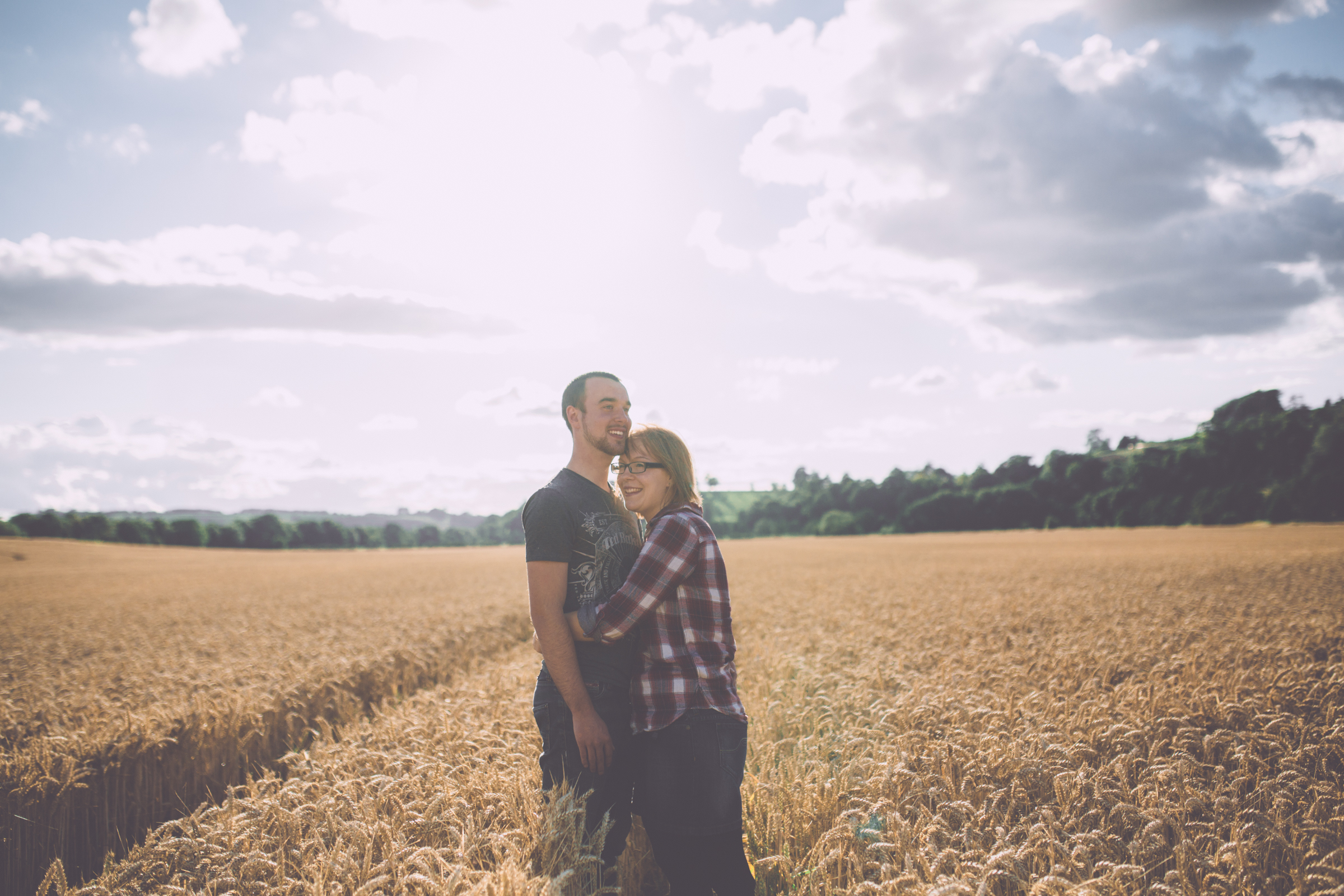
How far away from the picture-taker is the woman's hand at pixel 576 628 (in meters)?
3.15

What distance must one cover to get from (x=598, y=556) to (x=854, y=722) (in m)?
3.81

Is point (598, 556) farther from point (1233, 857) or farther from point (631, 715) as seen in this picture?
point (1233, 857)

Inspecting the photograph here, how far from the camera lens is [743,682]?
7734mm

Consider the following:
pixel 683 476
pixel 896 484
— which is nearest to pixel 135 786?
pixel 683 476

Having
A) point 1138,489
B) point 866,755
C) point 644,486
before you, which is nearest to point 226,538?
point 866,755

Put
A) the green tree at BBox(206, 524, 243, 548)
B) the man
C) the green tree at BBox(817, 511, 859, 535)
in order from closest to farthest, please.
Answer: the man, the green tree at BBox(817, 511, 859, 535), the green tree at BBox(206, 524, 243, 548)

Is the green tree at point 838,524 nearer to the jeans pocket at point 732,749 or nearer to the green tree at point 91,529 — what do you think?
the jeans pocket at point 732,749

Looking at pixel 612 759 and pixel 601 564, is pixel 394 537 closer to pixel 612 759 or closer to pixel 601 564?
pixel 601 564

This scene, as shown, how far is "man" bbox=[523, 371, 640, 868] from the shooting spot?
3150mm

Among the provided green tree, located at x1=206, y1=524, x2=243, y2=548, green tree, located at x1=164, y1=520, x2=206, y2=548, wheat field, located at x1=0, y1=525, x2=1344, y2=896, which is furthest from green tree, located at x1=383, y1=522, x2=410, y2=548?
wheat field, located at x1=0, y1=525, x2=1344, y2=896

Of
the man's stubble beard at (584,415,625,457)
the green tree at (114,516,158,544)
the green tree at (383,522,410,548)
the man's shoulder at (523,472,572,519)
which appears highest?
the man's stubble beard at (584,415,625,457)

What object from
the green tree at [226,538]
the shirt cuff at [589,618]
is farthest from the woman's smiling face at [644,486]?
the green tree at [226,538]

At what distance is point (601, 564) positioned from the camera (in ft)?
11.2

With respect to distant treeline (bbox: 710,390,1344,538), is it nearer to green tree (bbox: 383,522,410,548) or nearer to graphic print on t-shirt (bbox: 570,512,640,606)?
green tree (bbox: 383,522,410,548)
